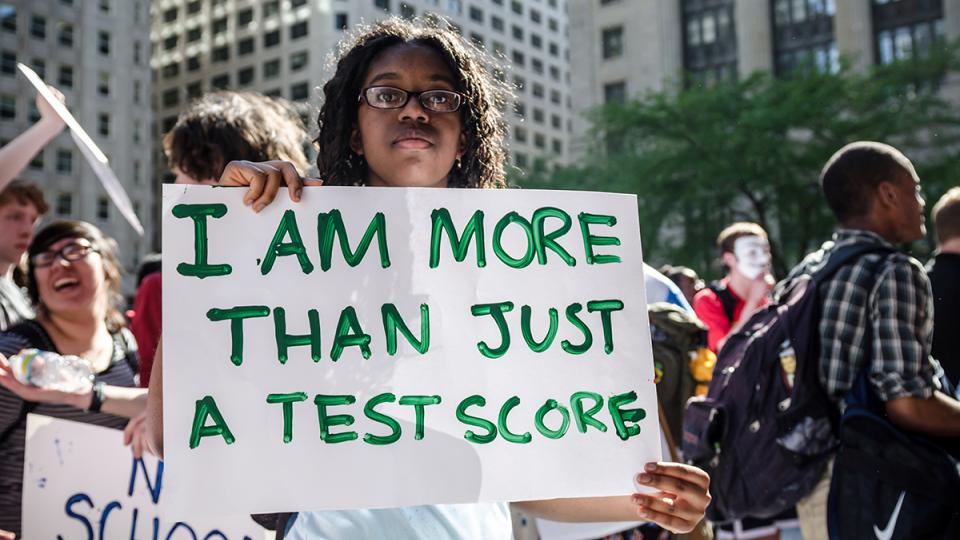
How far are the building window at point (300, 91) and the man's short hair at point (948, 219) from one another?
6018cm

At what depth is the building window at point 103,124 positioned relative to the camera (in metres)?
51.2

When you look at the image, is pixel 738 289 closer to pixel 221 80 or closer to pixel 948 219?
pixel 948 219

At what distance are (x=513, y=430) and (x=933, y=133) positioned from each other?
2085 centimetres

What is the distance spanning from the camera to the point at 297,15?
6394 cm

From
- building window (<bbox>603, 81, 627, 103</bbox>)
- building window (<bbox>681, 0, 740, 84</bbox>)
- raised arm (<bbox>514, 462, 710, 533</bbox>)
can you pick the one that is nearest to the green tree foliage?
building window (<bbox>681, 0, 740, 84</bbox>)

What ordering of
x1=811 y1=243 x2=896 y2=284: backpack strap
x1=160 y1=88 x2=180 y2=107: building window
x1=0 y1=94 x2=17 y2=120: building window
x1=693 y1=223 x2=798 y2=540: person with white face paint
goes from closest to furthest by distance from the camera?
x1=811 y1=243 x2=896 y2=284: backpack strap → x1=693 y1=223 x2=798 y2=540: person with white face paint → x1=0 y1=94 x2=17 y2=120: building window → x1=160 y1=88 x2=180 y2=107: building window

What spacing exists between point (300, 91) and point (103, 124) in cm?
1526

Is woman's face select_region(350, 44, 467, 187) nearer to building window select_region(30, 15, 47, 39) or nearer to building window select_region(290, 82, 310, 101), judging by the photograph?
building window select_region(30, 15, 47, 39)

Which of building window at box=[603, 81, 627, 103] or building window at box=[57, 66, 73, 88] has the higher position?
building window at box=[57, 66, 73, 88]

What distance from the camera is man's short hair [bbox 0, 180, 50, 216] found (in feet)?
12.2

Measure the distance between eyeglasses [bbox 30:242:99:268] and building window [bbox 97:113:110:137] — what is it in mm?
52177

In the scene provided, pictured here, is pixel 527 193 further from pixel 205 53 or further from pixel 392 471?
pixel 205 53

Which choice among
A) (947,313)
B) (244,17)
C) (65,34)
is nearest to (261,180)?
(947,313)

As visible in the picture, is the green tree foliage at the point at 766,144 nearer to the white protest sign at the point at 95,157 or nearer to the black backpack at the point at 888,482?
the black backpack at the point at 888,482
